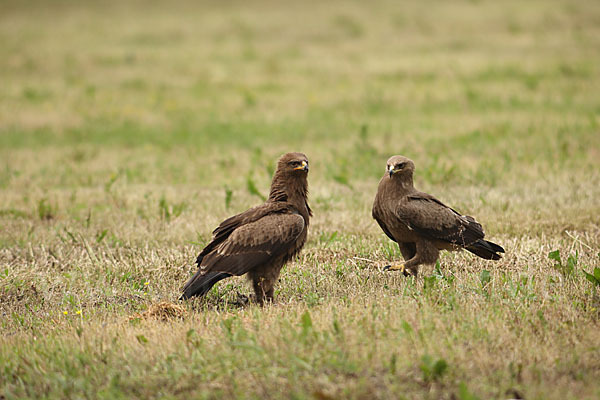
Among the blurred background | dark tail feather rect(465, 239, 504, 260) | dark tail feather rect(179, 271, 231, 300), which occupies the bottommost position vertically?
dark tail feather rect(179, 271, 231, 300)

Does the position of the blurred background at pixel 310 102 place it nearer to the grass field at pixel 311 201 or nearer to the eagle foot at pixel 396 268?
the grass field at pixel 311 201

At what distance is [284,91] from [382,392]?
54.7 ft

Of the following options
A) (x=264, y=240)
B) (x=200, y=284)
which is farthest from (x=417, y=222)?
(x=200, y=284)

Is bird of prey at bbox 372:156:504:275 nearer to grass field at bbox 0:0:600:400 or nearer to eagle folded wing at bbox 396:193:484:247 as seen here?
eagle folded wing at bbox 396:193:484:247

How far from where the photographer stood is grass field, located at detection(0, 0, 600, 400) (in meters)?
4.44

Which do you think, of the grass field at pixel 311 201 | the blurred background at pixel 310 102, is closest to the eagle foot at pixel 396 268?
the grass field at pixel 311 201

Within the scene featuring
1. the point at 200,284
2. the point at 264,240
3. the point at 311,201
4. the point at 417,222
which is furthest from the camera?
the point at 311,201

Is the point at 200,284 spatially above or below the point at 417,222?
below

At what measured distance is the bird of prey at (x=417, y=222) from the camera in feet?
21.1

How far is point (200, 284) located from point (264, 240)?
2.27ft

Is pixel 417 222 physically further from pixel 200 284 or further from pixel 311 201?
pixel 311 201

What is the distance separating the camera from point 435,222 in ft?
21.0

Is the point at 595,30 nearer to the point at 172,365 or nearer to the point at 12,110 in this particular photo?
the point at 12,110

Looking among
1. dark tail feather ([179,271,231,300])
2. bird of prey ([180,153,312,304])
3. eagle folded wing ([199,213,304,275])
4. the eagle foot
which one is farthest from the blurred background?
dark tail feather ([179,271,231,300])
